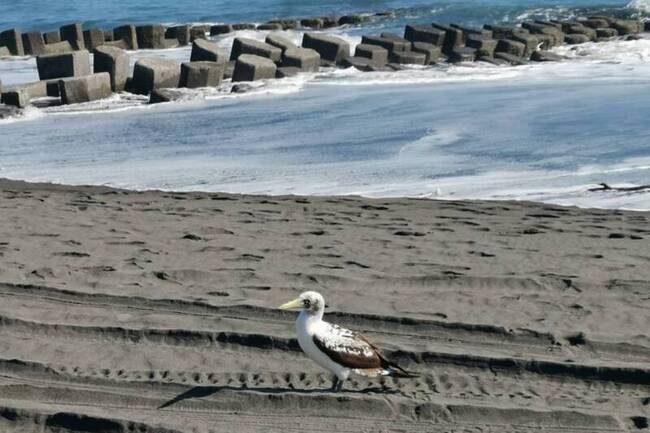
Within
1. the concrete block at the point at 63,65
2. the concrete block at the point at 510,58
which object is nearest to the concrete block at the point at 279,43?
the concrete block at the point at 510,58

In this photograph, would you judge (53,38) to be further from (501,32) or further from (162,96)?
(162,96)

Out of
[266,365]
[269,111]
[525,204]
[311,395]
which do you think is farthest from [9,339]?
[269,111]

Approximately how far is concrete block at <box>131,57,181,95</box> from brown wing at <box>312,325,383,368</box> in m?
14.5

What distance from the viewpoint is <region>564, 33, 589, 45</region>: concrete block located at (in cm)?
2475

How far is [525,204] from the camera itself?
978cm

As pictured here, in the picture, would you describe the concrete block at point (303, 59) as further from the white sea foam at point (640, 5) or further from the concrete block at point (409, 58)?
the white sea foam at point (640, 5)

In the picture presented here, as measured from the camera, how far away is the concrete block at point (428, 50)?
22.4 m

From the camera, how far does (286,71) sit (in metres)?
20.4

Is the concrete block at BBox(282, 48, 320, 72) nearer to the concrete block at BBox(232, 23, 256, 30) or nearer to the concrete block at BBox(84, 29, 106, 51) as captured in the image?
the concrete block at BBox(84, 29, 106, 51)

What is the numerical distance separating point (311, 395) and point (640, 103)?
12.0 meters

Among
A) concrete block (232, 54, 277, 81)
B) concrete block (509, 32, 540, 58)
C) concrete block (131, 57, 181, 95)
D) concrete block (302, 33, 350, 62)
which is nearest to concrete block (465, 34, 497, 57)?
concrete block (509, 32, 540, 58)

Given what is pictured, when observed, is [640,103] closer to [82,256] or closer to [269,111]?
[269,111]

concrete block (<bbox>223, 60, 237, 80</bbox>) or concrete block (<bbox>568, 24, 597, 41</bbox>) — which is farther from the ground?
concrete block (<bbox>223, 60, 237, 80</bbox>)

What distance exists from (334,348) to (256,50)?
693 inches
